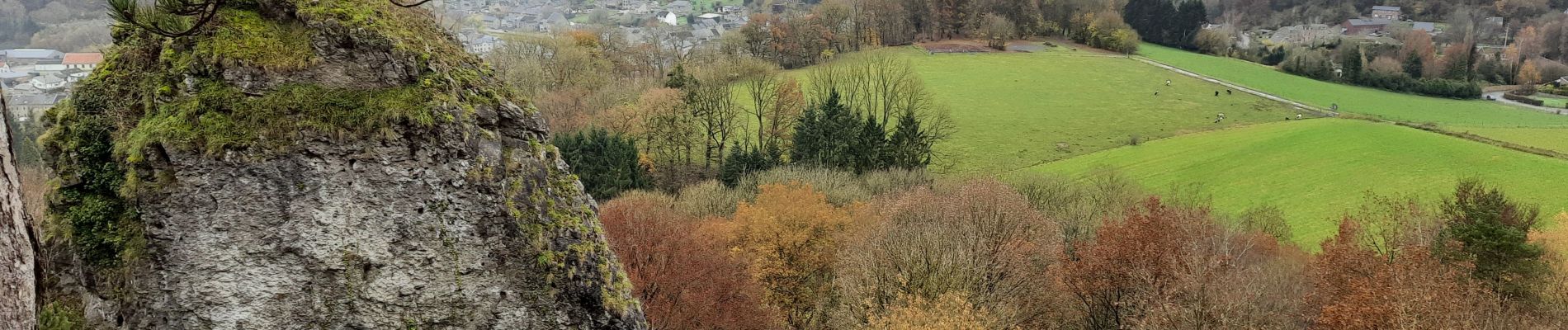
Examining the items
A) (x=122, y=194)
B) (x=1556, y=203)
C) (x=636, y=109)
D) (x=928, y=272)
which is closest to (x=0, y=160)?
(x=122, y=194)

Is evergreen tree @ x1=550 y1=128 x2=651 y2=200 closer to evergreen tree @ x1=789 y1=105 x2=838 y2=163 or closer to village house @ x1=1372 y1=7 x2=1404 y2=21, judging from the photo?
evergreen tree @ x1=789 y1=105 x2=838 y2=163

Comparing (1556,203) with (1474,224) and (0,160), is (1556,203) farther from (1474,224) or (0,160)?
(0,160)

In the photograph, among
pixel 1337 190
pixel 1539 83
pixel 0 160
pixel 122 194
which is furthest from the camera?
pixel 1539 83

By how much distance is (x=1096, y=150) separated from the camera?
56094mm

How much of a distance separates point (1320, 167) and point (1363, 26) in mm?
89010

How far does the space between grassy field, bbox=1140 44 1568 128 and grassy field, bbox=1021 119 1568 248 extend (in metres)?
11.4

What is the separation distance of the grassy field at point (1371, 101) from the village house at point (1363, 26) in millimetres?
39629

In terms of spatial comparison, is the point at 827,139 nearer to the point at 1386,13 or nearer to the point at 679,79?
the point at 679,79

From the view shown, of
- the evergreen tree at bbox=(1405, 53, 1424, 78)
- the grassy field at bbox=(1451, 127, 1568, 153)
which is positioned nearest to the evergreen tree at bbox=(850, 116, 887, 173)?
the grassy field at bbox=(1451, 127, 1568, 153)

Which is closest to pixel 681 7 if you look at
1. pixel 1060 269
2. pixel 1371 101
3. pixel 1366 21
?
pixel 1371 101

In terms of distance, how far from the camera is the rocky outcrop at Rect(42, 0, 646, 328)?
871 cm

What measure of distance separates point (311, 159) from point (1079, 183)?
42250mm

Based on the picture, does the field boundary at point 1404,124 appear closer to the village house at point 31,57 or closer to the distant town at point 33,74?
the distant town at point 33,74

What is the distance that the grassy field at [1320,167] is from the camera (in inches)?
1558
